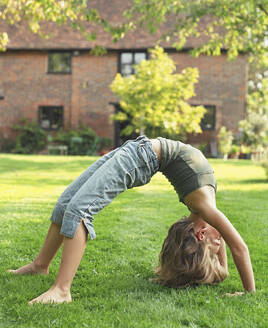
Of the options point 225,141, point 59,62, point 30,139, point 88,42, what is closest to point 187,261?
point 225,141

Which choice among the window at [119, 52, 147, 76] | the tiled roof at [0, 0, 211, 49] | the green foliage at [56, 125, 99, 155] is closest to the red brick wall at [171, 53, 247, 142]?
the tiled roof at [0, 0, 211, 49]

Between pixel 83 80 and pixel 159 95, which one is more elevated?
pixel 83 80

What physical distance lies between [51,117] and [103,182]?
24.3 m

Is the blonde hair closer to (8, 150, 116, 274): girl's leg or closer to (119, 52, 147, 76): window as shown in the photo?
(8, 150, 116, 274): girl's leg

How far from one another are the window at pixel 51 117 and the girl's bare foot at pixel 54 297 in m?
24.2

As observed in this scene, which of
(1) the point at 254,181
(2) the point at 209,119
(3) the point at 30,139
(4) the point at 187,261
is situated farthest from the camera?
(3) the point at 30,139

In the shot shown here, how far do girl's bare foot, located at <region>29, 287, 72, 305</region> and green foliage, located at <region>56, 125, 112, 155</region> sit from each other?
73.2 feet

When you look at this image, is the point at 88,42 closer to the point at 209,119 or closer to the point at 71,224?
the point at 209,119

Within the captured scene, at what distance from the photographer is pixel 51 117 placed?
26.9 meters

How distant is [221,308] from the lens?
9.71 ft

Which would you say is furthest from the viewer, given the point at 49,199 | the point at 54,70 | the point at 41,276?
the point at 54,70

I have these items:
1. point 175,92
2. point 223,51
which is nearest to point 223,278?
point 175,92

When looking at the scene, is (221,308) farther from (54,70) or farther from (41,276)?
(54,70)

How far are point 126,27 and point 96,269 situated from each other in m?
8.69
